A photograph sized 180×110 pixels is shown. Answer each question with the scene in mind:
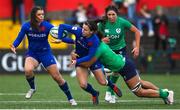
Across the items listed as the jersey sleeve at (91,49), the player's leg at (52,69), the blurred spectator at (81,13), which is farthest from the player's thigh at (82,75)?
the blurred spectator at (81,13)

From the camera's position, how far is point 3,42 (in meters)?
32.0

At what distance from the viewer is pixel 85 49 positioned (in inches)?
641

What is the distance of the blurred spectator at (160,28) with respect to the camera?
107 ft

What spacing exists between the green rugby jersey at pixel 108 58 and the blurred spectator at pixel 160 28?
1640 centimetres

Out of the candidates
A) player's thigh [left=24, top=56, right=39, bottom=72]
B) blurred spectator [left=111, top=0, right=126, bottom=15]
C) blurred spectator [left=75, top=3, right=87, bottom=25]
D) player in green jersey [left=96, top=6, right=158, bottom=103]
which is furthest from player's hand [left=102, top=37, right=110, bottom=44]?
blurred spectator [left=75, top=3, right=87, bottom=25]

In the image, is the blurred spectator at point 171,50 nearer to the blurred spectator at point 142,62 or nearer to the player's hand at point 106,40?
the blurred spectator at point 142,62

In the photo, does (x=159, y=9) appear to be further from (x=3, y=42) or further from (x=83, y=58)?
(x=83, y=58)

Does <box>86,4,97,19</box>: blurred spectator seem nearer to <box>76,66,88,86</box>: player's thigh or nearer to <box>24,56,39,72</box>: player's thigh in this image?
<box>24,56,39,72</box>: player's thigh

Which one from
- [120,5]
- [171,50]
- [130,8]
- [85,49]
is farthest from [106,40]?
[130,8]

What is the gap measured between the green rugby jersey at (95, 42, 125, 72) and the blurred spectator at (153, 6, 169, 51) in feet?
53.8

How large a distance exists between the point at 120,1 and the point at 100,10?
2.35 meters

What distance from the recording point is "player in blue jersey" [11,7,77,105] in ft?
54.3

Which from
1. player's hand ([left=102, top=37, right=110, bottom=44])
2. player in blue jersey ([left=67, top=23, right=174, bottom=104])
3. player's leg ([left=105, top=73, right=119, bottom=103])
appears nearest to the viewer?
player in blue jersey ([left=67, top=23, right=174, bottom=104])

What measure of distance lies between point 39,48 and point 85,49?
1.13 meters
